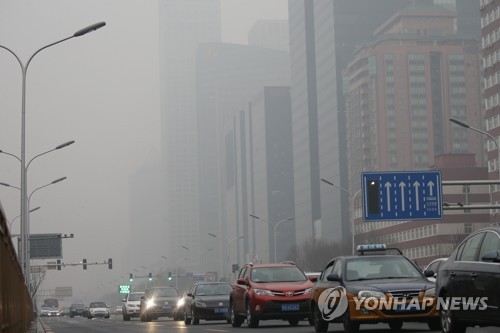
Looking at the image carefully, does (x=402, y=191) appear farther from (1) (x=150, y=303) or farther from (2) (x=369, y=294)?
(2) (x=369, y=294)

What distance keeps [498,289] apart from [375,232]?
13103 cm

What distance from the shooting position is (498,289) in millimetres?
13961

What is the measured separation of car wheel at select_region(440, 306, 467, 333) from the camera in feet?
52.3

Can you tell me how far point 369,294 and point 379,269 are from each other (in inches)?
49.6

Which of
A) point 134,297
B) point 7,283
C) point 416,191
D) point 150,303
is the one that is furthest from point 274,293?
point 134,297

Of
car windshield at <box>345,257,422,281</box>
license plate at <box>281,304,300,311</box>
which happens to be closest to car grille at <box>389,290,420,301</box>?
car windshield at <box>345,257,422,281</box>

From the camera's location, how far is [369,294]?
759 inches

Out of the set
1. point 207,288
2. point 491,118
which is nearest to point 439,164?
point 491,118

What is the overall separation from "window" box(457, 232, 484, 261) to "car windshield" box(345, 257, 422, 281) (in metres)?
4.07

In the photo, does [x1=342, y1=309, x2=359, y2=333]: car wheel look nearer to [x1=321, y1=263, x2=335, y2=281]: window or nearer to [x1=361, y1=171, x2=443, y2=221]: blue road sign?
[x1=321, y1=263, x2=335, y2=281]: window

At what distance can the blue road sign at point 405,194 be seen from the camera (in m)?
44.3

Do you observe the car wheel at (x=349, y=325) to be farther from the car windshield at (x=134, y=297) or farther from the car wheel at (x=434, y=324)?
the car windshield at (x=134, y=297)

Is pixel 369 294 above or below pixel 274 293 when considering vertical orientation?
above

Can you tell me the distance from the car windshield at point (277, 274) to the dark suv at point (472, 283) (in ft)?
36.4
